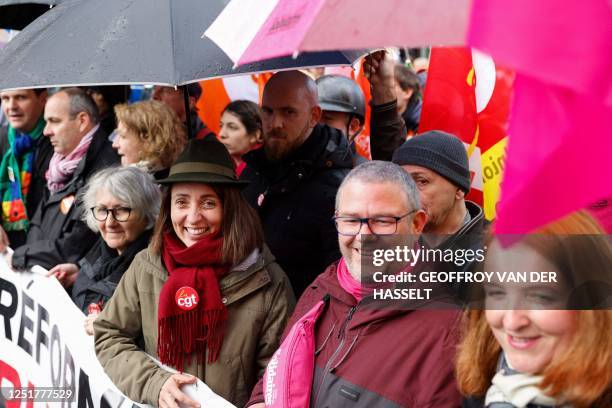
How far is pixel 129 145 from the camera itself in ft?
17.3

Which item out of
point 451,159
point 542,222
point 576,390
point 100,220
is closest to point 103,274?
point 100,220

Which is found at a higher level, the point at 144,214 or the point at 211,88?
the point at 211,88

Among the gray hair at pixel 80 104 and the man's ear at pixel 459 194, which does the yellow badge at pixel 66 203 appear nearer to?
the gray hair at pixel 80 104

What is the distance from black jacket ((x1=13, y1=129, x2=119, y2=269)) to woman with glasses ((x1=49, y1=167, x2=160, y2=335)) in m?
0.55

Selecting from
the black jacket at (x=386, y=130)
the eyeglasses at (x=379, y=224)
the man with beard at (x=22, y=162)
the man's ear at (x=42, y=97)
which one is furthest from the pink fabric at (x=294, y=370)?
the man's ear at (x=42, y=97)

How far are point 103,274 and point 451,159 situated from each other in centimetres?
191

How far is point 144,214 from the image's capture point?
4707 mm

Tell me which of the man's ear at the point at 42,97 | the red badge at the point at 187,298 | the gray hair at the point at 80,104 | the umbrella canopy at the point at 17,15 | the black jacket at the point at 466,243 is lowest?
the red badge at the point at 187,298

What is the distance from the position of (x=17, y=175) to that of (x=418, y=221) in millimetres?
4099

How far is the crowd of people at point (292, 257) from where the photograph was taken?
2432 mm

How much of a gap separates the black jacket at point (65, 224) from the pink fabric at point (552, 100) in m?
3.92

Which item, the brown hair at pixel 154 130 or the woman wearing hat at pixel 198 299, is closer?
the woman wearing hat at pixel 198 299

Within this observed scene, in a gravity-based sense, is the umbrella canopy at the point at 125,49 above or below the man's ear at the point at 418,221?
above

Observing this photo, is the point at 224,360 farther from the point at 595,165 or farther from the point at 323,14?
the point at 595,165
